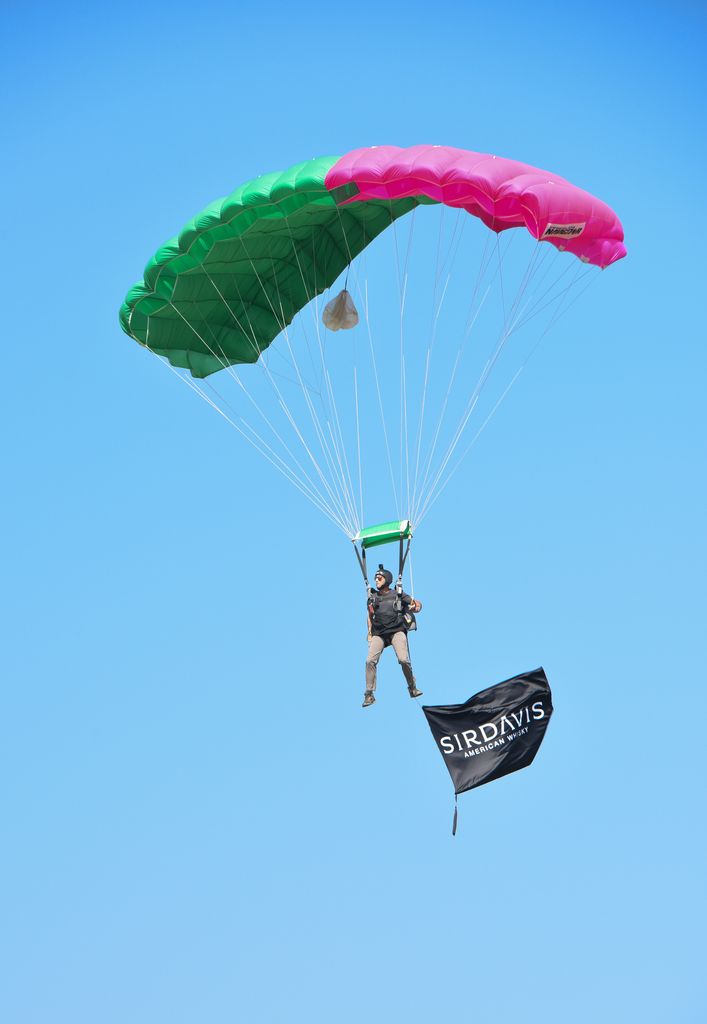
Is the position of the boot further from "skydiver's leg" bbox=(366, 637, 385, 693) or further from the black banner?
"skydiver's leg" bbox=(366, 637, 385, 693)

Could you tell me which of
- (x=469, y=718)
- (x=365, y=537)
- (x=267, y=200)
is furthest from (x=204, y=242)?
(x=469, y=718)

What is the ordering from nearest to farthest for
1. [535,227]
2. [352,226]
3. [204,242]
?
[535,227] → [204,242] → [352,226]

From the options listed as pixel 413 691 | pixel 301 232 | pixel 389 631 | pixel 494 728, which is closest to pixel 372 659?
pixel 389 631

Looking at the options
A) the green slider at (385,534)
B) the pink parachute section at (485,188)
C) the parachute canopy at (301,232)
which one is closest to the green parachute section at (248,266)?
the parachute canopy at (301,232)

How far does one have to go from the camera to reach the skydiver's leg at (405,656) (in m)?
18.5

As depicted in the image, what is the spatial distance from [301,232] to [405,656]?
5.45 metres

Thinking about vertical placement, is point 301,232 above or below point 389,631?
above

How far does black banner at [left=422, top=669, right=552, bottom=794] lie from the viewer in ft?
61.1

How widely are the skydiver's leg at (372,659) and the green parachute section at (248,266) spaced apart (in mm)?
4587

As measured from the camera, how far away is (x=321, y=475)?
63.3 feet

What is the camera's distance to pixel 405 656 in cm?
1847

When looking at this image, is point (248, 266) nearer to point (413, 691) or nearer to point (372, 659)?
point (372, 659)

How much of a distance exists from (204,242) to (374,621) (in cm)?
475

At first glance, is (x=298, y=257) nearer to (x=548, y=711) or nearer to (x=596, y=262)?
(x=596, y=262)
